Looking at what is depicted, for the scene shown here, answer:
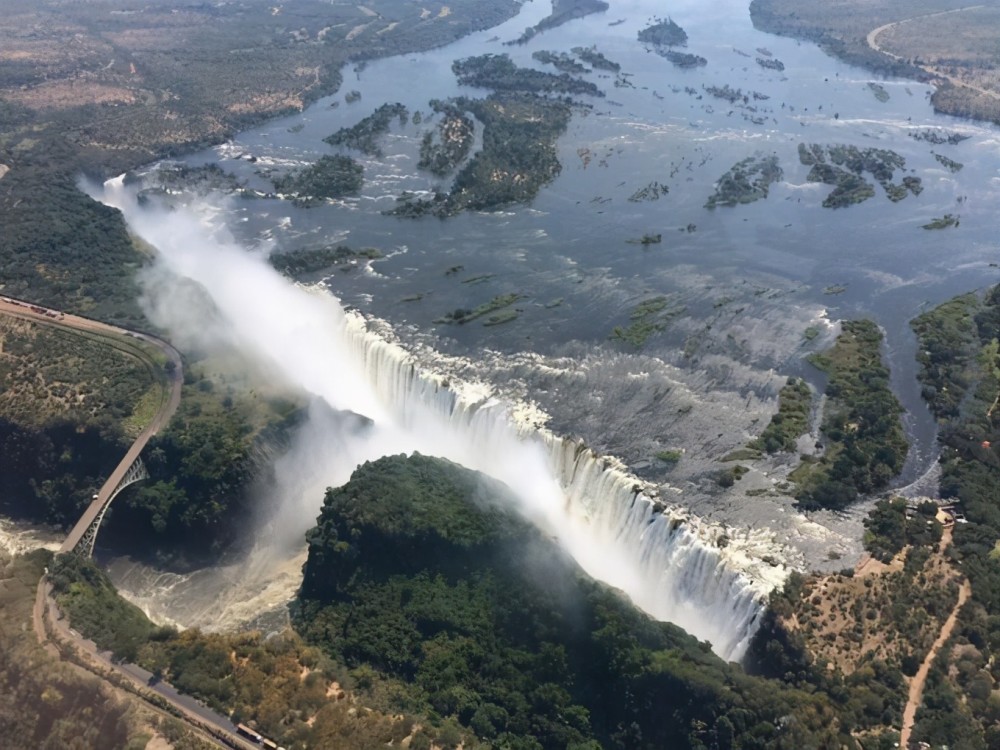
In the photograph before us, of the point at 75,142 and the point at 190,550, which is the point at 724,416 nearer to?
the point at 190,550

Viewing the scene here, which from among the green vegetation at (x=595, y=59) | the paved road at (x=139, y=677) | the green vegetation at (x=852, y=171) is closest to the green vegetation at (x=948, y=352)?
the green vegetation at (x=852, y=171)

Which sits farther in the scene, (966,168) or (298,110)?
(298,110)

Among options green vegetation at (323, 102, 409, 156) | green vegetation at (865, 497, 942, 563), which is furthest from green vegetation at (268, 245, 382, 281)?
green vegetation at (865, 497, 942, 563)

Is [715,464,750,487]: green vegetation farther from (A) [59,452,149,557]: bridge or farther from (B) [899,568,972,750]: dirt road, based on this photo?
(A) [59,452,149,557]: bridge

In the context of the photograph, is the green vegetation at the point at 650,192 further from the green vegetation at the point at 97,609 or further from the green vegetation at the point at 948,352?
the green vegetation at the point at 97,609

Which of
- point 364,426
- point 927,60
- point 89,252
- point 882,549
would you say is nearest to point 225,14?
point 89,252
